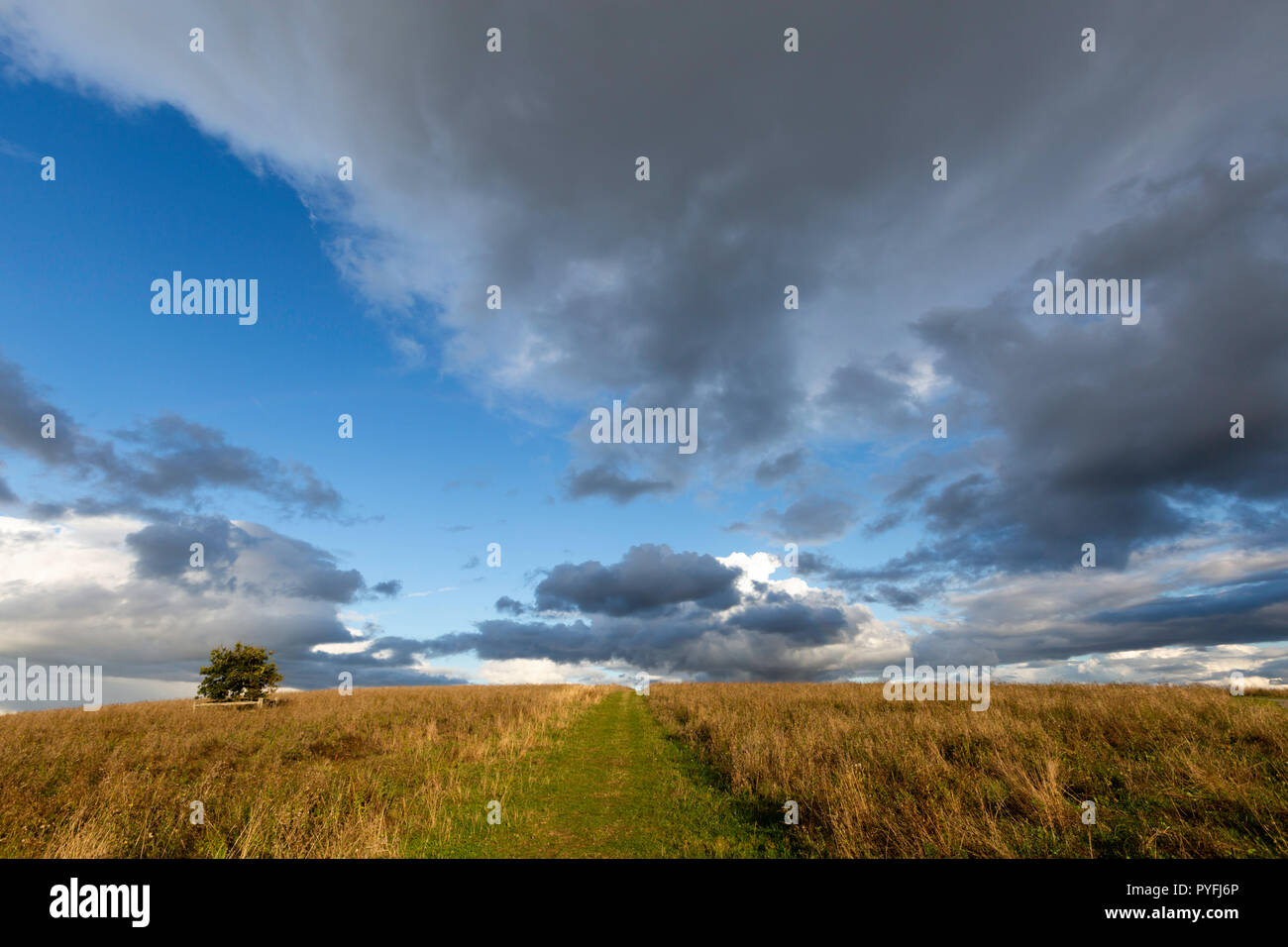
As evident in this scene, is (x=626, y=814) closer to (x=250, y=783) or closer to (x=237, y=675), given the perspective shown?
(x=250, y=783)

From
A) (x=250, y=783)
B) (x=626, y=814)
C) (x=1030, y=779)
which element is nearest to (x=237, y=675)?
(x=250, y=783)

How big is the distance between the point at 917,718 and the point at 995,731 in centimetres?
370

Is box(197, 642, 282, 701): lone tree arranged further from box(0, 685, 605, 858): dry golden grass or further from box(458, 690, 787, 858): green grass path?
box(458, 690, 787, 858): green grass path

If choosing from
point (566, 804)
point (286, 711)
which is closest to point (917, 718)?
point (566, 804)

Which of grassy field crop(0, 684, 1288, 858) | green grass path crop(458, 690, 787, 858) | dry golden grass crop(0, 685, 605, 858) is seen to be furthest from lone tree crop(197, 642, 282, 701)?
green grass path crop(458, 690, 787, 858)

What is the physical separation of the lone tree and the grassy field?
10.6 m

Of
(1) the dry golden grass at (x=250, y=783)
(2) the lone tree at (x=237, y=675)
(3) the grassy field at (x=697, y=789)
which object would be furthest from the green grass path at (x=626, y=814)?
(2) the lone tree at (x=237, y=675)

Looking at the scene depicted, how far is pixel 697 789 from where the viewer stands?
498 inches

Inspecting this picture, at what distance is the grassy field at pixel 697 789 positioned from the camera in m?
8.51

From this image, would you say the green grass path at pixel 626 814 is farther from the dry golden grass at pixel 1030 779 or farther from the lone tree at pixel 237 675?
the lone tree at pixel 237 675

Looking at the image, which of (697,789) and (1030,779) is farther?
(697,789)

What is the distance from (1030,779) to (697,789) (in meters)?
6.63
